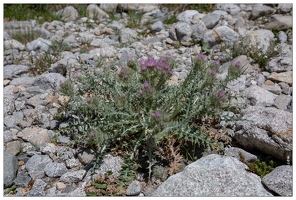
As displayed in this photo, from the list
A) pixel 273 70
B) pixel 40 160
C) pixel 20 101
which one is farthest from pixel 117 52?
pixel 40 160

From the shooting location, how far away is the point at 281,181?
2.62 m

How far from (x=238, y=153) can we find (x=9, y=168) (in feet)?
6.25

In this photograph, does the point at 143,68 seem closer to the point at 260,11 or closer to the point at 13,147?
the point at 13,147

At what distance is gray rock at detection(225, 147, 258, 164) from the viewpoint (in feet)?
10.0

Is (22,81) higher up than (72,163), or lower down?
higher up

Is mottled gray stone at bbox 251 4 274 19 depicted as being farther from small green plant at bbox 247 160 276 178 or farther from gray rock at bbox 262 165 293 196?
gray rock at bbox 262 165 293 196

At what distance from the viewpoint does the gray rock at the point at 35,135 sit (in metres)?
3.39

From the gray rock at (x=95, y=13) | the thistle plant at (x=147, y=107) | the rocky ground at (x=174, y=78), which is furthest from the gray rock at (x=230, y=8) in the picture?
the thistle plant at (x=147, y=107)

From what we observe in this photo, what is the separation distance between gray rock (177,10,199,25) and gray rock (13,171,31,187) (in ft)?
13.1

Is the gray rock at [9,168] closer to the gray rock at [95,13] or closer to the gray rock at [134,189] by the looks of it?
the gray rock at [134,189]

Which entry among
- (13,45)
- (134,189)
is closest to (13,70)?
(13,45)

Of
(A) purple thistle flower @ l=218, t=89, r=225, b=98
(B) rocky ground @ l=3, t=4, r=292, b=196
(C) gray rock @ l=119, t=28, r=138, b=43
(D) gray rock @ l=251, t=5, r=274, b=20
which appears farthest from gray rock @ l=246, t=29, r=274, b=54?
(A) purple thistle flower @ l=218, t=89, r=225, b=98

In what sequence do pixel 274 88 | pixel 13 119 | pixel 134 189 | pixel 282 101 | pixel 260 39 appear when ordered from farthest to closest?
Result: pixel 260 39 < pixel 274 88 < pixel 282 101 < pixel 13 119 < pixel 134 189

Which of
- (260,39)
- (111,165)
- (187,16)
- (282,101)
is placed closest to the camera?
(111,165)
